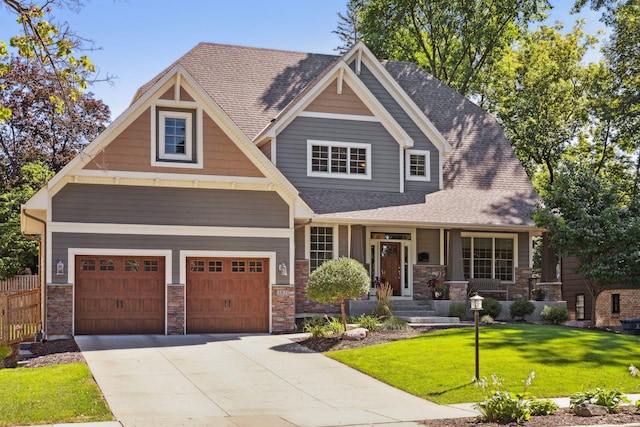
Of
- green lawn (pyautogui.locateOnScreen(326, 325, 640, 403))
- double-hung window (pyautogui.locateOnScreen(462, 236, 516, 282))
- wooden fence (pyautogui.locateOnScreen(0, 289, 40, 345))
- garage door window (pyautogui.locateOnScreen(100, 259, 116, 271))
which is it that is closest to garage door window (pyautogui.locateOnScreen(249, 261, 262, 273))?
garage door window (pyautogui.locateOnScreen(100, 259, 116, 271))

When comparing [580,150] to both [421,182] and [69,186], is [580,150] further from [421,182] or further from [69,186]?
[69,186]

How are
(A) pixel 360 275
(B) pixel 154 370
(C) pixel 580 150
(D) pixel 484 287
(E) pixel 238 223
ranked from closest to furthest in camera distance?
(B) pixel 154 370 < (A) pixel 360 275 < (E) pixel 238 223 < (D) pixel 484 287 < (C) pixel 580 150

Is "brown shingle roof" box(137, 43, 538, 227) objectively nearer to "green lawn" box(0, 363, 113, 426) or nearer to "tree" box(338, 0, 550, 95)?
"tree" box(338, 0, 550, 95)

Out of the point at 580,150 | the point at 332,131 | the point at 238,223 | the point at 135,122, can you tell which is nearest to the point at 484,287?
the point at 332,131

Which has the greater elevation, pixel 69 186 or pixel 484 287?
pixel 69 186

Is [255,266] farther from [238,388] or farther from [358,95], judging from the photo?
[238,388]

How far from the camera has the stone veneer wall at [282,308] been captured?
24859 mm

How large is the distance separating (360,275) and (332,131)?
762 centimetres

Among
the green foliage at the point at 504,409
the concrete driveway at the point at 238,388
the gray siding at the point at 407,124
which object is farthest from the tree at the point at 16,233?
the green foliage at the point at 504,409

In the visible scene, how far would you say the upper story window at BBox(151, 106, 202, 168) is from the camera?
24016mm

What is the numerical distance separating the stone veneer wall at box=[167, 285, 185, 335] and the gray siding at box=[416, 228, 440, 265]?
9.07 meters

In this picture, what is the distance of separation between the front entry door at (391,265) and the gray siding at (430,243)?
766 millimetres

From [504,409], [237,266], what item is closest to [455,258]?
[237,266]

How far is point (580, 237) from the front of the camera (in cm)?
2703
